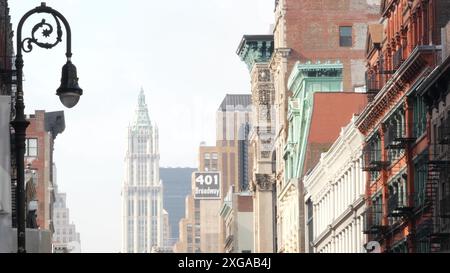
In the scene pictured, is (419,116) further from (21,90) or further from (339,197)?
(21,90)

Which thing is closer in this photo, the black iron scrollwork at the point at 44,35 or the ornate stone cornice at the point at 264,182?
the black iron scrollwork at the point at 44,35

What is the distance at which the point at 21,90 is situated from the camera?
34594 millimetres

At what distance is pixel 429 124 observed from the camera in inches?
2977

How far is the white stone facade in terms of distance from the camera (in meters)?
98.9

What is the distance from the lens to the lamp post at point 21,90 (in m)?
33.8

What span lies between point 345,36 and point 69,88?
375 ft

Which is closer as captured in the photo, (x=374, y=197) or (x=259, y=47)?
(x=374, y=197)

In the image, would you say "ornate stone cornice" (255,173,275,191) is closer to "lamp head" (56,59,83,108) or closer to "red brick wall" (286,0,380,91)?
"red brick wall" (286,0,380,91)

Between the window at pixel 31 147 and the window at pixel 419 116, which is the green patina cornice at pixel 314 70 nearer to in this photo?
the window at pixel 31 147

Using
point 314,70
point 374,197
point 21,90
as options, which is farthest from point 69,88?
point 314,70

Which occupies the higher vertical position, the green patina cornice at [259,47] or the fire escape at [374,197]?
the green patina cornice at [259,47]

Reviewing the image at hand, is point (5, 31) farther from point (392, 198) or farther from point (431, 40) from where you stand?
point (392, 198)

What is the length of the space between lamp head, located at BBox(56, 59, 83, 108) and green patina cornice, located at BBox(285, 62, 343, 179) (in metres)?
95.3

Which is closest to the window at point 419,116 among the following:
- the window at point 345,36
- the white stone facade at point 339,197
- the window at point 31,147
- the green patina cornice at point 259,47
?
the white stone facade at point 339,197
